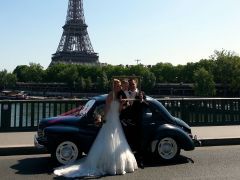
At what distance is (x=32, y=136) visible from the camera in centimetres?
1277

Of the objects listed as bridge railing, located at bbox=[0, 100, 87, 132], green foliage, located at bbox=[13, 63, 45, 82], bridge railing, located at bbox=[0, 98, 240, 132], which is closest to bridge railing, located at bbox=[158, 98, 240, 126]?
bridge railing, located at bbox=[0, 98, 240, 132]

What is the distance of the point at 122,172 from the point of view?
8320mm

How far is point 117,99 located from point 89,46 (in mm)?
137043

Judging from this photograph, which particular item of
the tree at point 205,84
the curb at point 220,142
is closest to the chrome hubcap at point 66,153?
the curb at point 220,142

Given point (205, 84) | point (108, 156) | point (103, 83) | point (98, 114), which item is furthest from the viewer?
point (103, 83)

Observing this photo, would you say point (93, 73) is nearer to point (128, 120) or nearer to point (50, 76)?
point (50, 76)

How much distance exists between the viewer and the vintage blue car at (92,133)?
362 inches

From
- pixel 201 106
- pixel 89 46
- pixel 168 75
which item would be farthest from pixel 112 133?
pixel 89 46

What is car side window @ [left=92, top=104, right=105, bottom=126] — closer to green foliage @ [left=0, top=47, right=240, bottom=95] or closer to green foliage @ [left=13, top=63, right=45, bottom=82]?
green foliage @ [left=0, top=47, right=240, bottom=95]

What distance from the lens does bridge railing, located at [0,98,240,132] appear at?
13930 millimetres

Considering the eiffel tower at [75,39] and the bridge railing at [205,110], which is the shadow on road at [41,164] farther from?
the eiffel tower at [75,39]

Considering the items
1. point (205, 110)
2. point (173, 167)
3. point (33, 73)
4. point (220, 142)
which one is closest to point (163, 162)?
point (173, 167)

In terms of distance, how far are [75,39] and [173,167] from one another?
135m

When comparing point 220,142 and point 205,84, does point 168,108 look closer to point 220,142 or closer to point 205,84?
point 220,142
